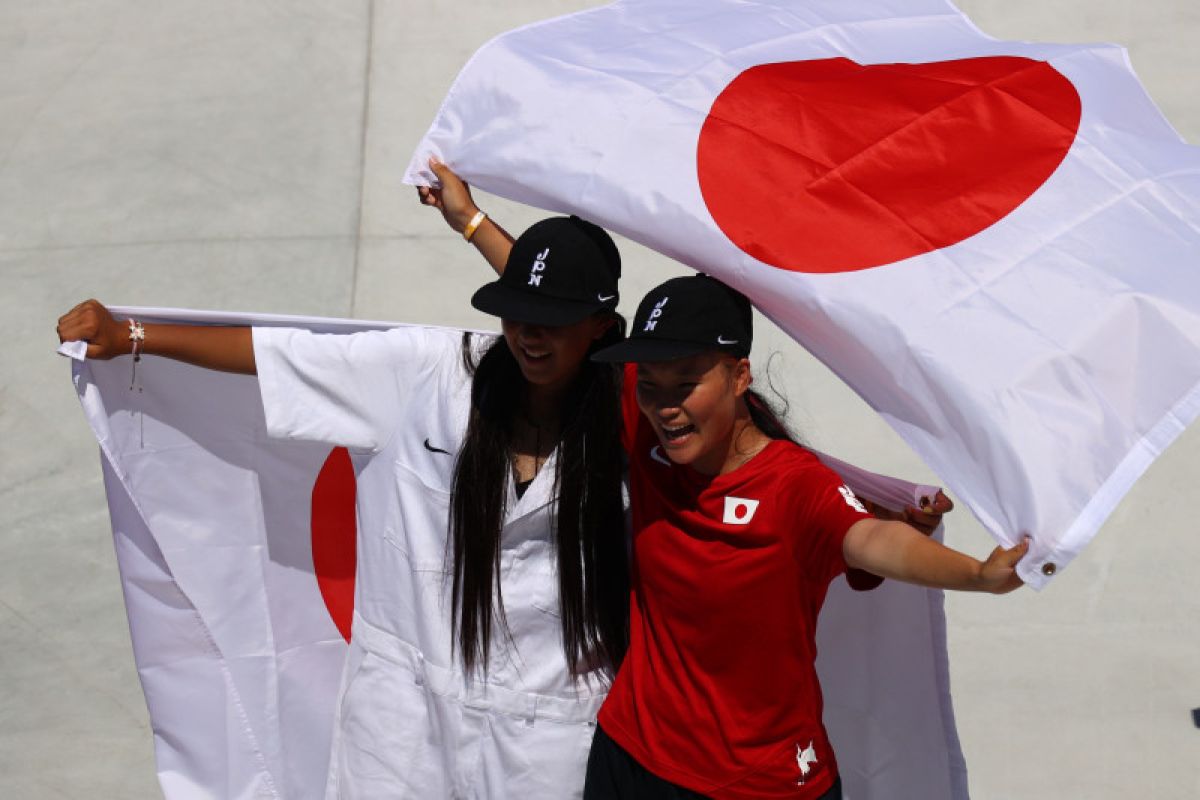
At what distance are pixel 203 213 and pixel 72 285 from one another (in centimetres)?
58

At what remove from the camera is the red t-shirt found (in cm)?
249

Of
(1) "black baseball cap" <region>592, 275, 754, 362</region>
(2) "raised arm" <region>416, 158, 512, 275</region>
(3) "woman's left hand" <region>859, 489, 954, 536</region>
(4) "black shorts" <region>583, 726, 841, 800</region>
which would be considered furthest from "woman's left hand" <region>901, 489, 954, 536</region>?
(2) "raised arm" <region>416, 158, 512, 275</region>

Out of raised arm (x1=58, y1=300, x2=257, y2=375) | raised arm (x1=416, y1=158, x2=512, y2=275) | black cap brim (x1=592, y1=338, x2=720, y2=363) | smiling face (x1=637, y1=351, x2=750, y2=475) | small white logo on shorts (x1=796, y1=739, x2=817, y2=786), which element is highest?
raised arm (x1=416, y1=158, x2=512, y2=275)

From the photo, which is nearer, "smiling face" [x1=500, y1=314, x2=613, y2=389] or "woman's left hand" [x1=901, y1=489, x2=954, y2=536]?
"woman's left hand" [x1=901, y1=489, x2=954, y2=536]

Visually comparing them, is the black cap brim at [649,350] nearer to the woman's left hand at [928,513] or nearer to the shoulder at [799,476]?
the shoulder at [799,476]

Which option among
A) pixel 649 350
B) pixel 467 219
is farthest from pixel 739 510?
pixel 467 219

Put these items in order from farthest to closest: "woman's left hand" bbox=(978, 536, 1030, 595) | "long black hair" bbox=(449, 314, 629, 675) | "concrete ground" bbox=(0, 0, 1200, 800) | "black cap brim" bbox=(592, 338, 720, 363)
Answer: "concrete ground" bbox=(0, 0, 1200, 800), "long black hair" bbox=(449, 314, 629, 675), "black cap brim" bbox=(592, 338, 720, 363), "woman's left hand" bbox=(978, 536, 1030, 595)

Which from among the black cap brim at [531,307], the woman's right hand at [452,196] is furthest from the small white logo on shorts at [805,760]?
the woman's right hand at [452,196]

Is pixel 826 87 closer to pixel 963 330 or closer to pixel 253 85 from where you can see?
pixel 963 330

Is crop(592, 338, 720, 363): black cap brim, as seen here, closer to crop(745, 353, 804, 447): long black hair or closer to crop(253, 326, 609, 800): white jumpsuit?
crop(745, 353, 804, 447): long black hair

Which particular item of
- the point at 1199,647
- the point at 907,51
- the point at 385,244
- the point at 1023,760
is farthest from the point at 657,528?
the point at 385,244

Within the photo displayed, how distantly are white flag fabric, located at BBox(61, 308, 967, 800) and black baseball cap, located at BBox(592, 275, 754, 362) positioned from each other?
0.74 meters

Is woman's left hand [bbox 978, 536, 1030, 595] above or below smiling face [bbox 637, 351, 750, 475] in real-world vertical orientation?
below

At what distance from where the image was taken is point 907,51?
9.85 feet
